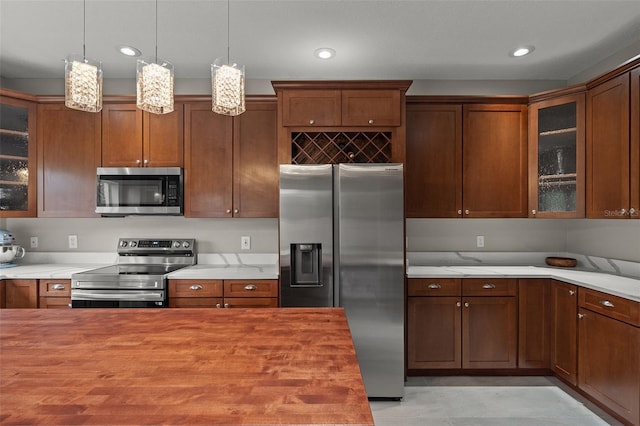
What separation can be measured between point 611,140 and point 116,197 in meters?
3.91

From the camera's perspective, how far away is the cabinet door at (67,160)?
9.97ft

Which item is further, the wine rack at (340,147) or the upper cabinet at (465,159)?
the upper cabinet at (465,159)

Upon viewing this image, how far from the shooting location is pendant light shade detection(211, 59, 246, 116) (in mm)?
1425

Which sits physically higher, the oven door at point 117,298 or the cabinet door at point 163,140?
the cabinet door at point 163,140

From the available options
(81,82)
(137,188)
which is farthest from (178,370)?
(137,188)

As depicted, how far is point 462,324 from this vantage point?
2.82 meters

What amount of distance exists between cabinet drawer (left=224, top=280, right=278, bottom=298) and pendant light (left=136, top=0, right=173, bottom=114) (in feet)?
5.25

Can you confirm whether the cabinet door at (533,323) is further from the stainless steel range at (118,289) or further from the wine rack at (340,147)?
the stainless steel range at (118,289)

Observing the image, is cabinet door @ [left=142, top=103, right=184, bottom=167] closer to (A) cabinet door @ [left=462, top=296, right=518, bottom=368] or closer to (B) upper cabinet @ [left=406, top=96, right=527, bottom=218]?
(B) upper cabinet @ [left=406, top=96, right=527, bottom=218]

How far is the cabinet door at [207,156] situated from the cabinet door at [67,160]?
83 cm

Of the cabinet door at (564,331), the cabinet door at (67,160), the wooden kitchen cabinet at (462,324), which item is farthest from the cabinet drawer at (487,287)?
the cabinet door at (67,160)

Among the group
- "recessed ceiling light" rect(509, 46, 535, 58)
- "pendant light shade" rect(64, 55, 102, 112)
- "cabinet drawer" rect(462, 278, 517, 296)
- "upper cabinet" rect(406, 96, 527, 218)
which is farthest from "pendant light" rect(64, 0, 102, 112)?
"recessed ceiling light" rect(509, 46, 535, 58)

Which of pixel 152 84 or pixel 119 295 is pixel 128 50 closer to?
pixel 152 84

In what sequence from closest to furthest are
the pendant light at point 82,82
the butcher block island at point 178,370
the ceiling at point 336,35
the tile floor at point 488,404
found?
the butcher block island at point 178,370
the pendant light at point 82,82
the ceiling at point 336,35
the tile floor at point 488,404
